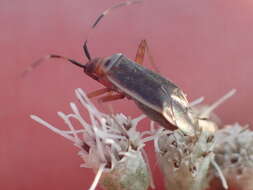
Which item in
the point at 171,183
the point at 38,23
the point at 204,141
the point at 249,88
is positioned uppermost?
the point at 38,23

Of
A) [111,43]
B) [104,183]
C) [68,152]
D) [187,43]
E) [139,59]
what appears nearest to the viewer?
[104,183]

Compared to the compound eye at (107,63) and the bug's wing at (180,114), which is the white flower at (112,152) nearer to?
the bug's wing at (180,114)

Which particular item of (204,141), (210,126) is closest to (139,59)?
(210,126)

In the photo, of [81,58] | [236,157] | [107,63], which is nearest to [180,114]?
[236,157]

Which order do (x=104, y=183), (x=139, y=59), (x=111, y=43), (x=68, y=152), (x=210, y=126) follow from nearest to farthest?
(x=104, y=183)
(x=210, y=126)
(x=139, y=59)
(x=68, y=152)
(x=111, y=43)

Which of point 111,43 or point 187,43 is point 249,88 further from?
point 111,43

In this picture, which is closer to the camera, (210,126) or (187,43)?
(210,126)
